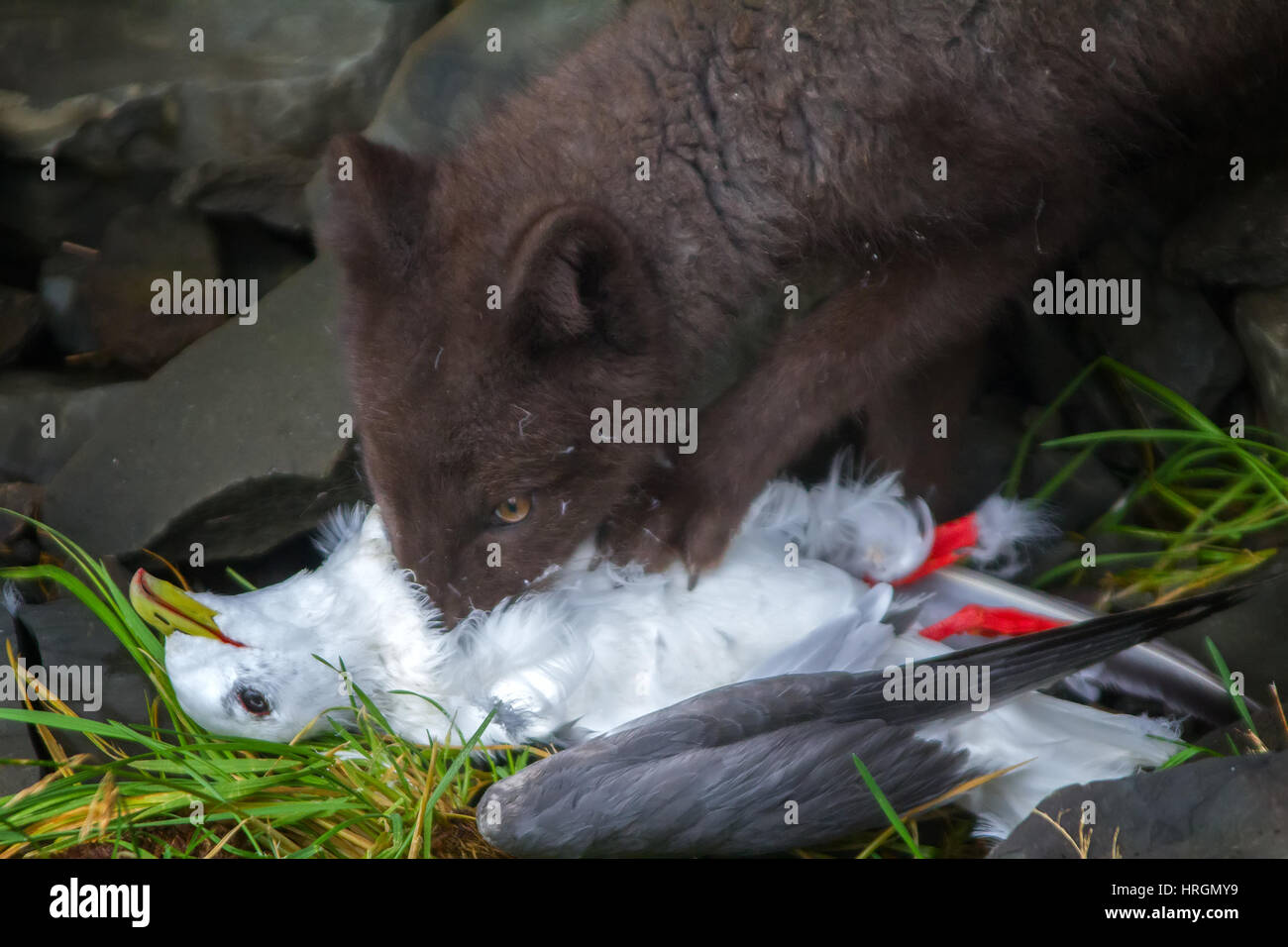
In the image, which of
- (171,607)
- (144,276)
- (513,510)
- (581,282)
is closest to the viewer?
(581,282)

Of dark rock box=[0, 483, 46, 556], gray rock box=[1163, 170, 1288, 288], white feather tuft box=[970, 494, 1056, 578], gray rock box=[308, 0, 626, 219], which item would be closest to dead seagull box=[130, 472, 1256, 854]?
white feather tuft box=[970, 494, 1056, 578]

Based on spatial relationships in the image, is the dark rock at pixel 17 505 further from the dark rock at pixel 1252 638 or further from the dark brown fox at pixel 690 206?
the dark rock at pixel 1252 638

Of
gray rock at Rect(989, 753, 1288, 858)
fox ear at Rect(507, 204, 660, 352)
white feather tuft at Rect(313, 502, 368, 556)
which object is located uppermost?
fox ear at Rect(507, 204, 660, 352)

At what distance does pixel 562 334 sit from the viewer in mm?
2602

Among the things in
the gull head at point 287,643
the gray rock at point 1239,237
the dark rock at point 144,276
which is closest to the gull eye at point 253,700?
the gull head at point 287,643

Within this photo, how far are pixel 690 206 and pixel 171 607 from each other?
59.1 inches

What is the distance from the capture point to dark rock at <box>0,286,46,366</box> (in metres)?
3.58

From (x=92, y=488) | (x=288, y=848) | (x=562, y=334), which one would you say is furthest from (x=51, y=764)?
(x=562, y=334)

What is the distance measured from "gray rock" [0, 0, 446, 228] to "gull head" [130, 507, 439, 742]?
1.44 meters

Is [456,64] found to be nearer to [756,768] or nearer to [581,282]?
[581,282]

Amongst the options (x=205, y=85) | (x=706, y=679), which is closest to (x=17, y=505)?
(x=205, y=85)

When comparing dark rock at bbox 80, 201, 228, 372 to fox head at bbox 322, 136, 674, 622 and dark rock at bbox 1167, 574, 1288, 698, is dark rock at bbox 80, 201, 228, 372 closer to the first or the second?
fox head at bbox 322, 136, 674, 622

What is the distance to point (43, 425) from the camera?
3.52 meters
